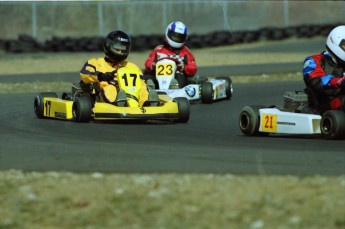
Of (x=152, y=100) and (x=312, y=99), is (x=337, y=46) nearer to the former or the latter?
(x=312, y=99)

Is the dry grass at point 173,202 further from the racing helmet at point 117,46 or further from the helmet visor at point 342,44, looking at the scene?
the racing helmet at point 117,46

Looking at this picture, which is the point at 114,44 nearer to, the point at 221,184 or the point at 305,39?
the point at 221,184

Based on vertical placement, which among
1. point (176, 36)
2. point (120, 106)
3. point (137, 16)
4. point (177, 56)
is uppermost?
point (137, 16)

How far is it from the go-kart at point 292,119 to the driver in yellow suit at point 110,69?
6.37ft

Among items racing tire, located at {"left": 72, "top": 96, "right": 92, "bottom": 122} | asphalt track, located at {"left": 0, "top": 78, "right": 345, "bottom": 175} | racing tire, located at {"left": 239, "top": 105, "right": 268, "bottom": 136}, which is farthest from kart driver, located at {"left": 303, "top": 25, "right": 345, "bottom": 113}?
racing tire, located at {"left": 72, "top": 96, "right": 92, "bottom": 122}

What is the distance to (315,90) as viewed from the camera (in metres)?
10.4

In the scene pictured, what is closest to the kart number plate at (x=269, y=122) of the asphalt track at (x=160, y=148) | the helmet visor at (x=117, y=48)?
the asphalt track at (x=160, y=148)

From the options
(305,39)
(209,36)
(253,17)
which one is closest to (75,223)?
(209,36)

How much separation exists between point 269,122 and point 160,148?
1.59 m

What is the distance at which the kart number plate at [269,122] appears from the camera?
34.0 ft

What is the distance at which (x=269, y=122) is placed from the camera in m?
10.4

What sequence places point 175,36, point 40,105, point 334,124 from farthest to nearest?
point 175,36
point 40,105
point 334,124

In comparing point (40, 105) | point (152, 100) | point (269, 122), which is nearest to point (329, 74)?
point (269, 122)

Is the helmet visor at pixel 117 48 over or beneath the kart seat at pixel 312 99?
over
